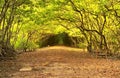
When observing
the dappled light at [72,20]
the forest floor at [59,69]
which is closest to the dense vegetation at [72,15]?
the dappled light at [72,20]

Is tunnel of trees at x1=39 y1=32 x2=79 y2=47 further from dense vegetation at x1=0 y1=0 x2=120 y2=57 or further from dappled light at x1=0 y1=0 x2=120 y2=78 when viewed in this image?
dense vegetation at x1=0 y1=0 x2=120 y2=57

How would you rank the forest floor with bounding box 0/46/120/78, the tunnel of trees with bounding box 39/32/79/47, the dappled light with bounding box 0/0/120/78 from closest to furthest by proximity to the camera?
the forest floor with bounding box 0/46/120/78
the dappled light with bounding box 0/0/120/78
the tunnel of trees with bounding box 39/32/79/47

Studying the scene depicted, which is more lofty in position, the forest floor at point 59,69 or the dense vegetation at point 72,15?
the dense vegetation at point 72,15

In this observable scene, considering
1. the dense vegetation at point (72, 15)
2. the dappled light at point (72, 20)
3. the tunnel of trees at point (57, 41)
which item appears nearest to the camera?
the dappled light at point (72, 20)

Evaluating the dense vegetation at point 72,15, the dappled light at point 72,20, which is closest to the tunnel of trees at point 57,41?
the dappled light at point 72,20

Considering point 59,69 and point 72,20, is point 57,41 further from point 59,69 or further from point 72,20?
point 59,69

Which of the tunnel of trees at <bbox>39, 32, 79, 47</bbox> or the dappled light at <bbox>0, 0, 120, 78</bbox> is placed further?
the tunnel of trees at <bbox>39, 32, 79, 47</bbox>

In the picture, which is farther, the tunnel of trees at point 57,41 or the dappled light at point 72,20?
the tunnel of trees at point 57,41

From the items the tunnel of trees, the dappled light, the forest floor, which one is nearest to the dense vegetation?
the dappled light

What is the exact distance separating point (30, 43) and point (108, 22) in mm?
19266

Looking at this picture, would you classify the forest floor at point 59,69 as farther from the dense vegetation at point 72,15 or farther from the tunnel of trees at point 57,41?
the tunnel of trees at point 57,41

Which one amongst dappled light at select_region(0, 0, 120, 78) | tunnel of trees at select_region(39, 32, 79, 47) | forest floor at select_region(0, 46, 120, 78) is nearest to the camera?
forest floor at select_region(0, 46, 120, 78)

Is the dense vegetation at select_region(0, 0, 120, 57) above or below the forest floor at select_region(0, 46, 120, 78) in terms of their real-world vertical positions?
above

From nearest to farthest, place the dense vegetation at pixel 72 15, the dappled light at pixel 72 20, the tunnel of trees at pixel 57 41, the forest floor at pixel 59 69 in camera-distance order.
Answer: the forest floor at pixel 59 69, the dappled light at pixel 72 20, the dense vegetation at pixel 72 15, the tunnel of trees at pixel 57 41
